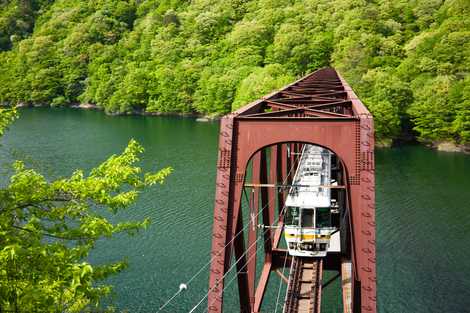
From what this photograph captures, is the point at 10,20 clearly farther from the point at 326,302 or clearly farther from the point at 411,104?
the point at 326,302

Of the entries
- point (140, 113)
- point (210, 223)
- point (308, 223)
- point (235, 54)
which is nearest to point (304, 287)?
point (308, 223)

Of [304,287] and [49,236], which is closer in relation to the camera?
[49,236]

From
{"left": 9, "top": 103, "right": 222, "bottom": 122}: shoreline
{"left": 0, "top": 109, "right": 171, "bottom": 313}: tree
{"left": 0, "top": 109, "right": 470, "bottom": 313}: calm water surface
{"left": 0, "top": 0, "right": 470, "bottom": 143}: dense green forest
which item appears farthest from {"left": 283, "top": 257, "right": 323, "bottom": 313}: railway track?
{"left": 9, "top": 103, "right": 222, "bottom": 122}: shoreline

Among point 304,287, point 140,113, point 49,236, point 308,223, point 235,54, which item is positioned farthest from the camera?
point 140,113

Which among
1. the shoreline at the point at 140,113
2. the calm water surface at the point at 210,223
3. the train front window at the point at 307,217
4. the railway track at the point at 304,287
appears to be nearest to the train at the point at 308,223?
the train front window at the point at 307,217

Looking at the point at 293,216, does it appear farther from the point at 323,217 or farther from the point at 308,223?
the point at 323,217

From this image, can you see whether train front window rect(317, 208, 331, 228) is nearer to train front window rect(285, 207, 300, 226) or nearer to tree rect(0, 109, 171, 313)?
train front window rect(285, 207, 300, 226)
